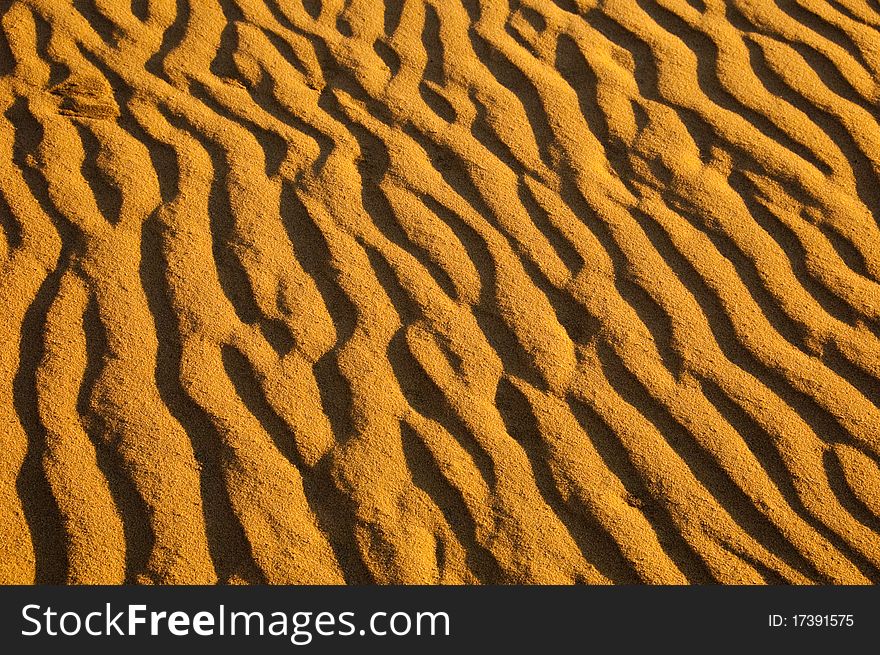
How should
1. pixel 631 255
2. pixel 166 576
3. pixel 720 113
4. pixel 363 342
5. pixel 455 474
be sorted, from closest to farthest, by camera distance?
pixel 166 576, pixel 455 474, pixel 363 342, pixel 631 255, pixel 720 113

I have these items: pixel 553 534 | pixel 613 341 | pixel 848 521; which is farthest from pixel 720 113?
pixel 553 534

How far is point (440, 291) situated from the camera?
9.52 feet

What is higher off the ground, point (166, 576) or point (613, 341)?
point (613, 341)

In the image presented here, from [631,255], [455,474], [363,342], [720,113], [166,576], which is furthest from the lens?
[720,113]

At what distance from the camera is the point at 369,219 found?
3119 millimetres

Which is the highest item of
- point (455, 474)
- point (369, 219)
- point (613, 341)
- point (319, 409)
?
point (369, 219)

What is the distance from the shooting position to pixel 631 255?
9.92 feet

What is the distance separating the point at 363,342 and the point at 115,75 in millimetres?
1797

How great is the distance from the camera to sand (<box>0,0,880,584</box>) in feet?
7.88

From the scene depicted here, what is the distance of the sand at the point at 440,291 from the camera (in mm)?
2400

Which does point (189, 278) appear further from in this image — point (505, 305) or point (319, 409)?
point (505, 305)

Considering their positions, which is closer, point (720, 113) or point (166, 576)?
point (166, 576)

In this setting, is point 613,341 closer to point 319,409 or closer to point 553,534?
point 553,534

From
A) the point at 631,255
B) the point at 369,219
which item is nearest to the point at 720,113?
the point at 631,255
